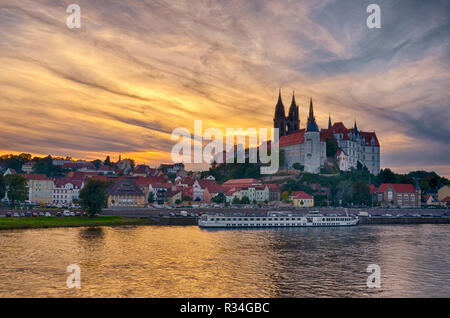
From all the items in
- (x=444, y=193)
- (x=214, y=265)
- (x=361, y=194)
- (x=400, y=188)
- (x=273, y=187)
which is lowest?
(x=214, y=265)

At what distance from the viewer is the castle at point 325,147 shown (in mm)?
122250

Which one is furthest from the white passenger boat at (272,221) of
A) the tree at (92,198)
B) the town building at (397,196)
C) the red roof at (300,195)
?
the town building at (397,196)

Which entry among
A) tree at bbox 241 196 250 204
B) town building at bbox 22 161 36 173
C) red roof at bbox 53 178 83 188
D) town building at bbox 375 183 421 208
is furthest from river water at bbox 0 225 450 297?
town building at bbox 22 161 36 173

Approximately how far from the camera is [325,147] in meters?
124

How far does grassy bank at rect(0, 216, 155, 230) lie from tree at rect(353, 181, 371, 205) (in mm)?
54762

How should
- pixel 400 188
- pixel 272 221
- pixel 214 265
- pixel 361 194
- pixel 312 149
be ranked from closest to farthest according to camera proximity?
1. pixel 214 265
2. pixel 272 221
3. pixel 361 194
4. pixel 400 188
5. pixel 312 149

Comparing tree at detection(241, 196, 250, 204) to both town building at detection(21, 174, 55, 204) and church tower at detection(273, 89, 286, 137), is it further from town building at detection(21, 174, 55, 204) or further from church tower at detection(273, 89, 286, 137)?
church tower at detection(273, 89, 286, 137)

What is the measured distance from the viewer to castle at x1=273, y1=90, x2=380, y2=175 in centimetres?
12225

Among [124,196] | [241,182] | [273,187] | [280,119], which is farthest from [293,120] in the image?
[124,196]

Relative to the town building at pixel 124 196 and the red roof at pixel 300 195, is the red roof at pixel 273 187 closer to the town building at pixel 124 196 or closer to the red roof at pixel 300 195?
the red roof at pixel 300 195

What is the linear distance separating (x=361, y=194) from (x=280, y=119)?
190 feet

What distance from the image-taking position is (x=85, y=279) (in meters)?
26.4

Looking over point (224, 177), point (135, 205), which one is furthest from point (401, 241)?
point (224, 177)

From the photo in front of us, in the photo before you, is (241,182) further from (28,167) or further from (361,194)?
(28,167)
